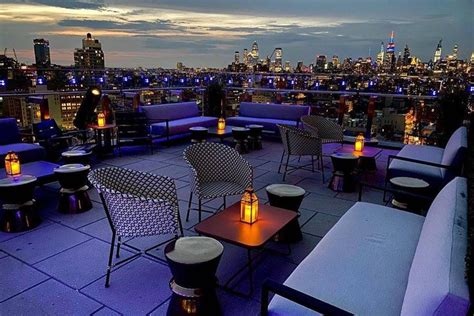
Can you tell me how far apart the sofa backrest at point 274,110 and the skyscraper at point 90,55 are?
368cm

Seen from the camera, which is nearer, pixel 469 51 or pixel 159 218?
pixel 159 218

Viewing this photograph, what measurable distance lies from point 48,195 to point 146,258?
2186 mm

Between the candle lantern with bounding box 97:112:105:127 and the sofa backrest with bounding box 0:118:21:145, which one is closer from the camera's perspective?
the sofa backrest with bounding box 0:118:21:145

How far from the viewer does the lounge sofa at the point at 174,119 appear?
6.52m

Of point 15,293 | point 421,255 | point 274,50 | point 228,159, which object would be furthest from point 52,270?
point 274,50

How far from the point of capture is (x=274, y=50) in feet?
40.0

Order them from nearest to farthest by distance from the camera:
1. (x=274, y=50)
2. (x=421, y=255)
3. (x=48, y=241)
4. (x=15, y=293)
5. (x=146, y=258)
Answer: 1. (x=421, y=255)
2. (x=15, y=293)
3. (x=146, y=258)
4. (x=48, y=241)
5. (x=274, y=50)

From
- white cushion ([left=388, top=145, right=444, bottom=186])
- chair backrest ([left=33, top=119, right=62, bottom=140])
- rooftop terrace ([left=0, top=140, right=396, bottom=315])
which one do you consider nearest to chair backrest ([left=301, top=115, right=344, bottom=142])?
white cushion ([left=388, top=145, right=444, bottom=186])

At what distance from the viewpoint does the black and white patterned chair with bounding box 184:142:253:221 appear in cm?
327

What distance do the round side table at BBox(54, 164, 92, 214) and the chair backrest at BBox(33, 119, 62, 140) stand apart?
1666mm

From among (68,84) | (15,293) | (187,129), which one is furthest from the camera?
(187,129)

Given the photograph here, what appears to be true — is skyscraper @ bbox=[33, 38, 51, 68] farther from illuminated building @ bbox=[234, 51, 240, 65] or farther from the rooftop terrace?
illuminated building @ bbox=[234, 51, 240, 65]

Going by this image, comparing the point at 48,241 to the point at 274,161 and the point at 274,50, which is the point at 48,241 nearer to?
the point at 274,161

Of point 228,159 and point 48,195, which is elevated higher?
point 228,159
